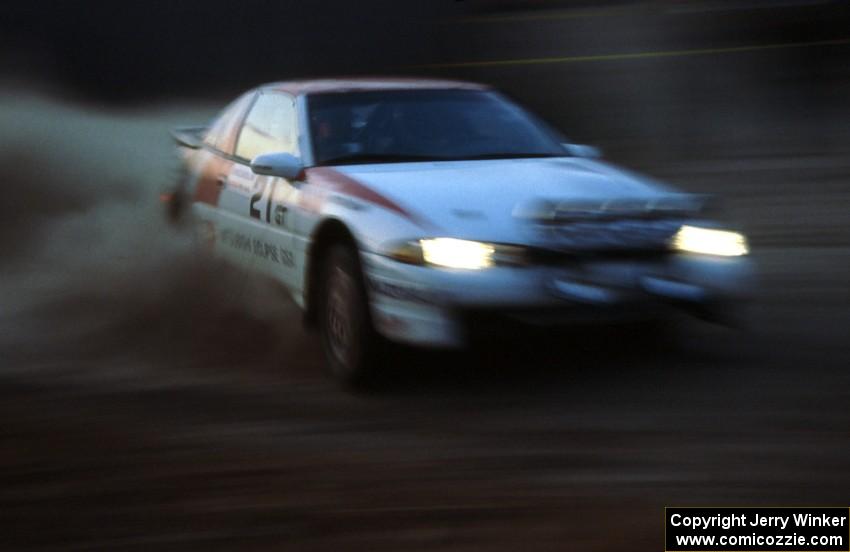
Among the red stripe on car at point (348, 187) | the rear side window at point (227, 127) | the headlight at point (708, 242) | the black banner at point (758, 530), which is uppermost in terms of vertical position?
the rear side window at point (227, 127)

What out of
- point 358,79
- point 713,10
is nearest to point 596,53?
point 713,10

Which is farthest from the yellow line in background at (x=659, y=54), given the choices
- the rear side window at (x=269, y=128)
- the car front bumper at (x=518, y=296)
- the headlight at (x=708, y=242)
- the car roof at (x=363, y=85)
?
the car front bumper at (x=518, y=296)

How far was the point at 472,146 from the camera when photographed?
6.91 metres

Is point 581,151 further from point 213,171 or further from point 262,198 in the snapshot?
point 213,171

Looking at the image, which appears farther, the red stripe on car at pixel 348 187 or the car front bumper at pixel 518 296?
the red stripe on car at pixel 348 187

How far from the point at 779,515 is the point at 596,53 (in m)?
13.8

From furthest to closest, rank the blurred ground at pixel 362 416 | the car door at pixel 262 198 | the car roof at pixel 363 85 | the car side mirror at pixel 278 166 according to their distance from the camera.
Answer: the car roof at pixel 363 85, the car door at pixel 262 198, the car side mirror at pixel 278 166, the blurred ground at pixel 362 416

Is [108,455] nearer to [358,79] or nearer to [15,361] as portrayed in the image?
[15,361]

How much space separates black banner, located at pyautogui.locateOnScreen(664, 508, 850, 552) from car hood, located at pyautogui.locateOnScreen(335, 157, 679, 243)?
5.75ft

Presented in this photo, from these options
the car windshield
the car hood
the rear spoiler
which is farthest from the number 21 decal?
the rear spoiler

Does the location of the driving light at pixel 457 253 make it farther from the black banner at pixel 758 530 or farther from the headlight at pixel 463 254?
the black banner at pixel 758 530

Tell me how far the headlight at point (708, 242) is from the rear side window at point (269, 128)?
214 centimetres

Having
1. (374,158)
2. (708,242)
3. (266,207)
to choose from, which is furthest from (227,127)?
(708,242)

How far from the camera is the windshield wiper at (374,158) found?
21.7 feet
